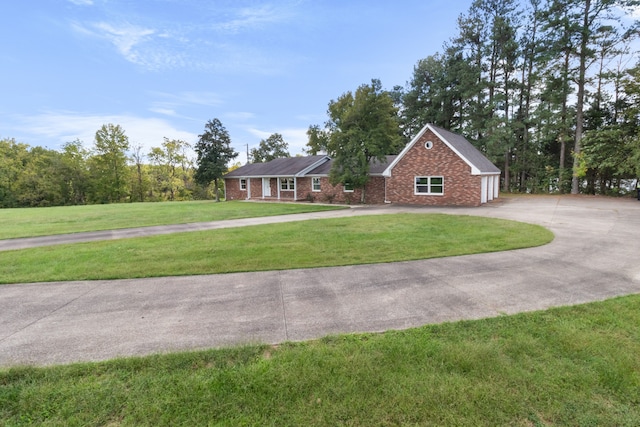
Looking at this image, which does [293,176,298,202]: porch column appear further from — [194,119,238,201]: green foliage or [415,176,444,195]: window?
[415,176,444,195]: window

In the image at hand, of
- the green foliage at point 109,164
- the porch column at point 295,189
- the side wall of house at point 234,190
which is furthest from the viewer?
the green foliage at point 109,164

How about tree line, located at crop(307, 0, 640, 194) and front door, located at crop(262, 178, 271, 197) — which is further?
front door, located at crop(262, 178, 271, 197)

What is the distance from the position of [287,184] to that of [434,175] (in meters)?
13.8

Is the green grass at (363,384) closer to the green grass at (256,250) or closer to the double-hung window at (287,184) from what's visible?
the green grass at (256,250)

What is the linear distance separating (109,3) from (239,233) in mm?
10787

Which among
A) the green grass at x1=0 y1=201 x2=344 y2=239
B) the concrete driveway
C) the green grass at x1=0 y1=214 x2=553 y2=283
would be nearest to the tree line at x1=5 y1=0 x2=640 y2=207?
the green grass at x1=0 y1=201 x2=344 y2=239

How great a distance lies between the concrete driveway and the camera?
366 centimetres

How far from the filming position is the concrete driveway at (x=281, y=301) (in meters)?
3.66

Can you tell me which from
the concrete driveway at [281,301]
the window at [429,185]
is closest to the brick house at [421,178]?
the window at [429,185]

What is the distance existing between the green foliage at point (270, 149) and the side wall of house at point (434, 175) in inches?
1322

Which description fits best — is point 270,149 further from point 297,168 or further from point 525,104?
point 525,104

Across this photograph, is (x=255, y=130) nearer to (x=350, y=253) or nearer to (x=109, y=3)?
(x=109, y=3)

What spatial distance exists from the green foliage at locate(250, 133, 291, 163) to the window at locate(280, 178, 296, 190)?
24.1 m

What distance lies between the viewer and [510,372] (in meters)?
2.83
